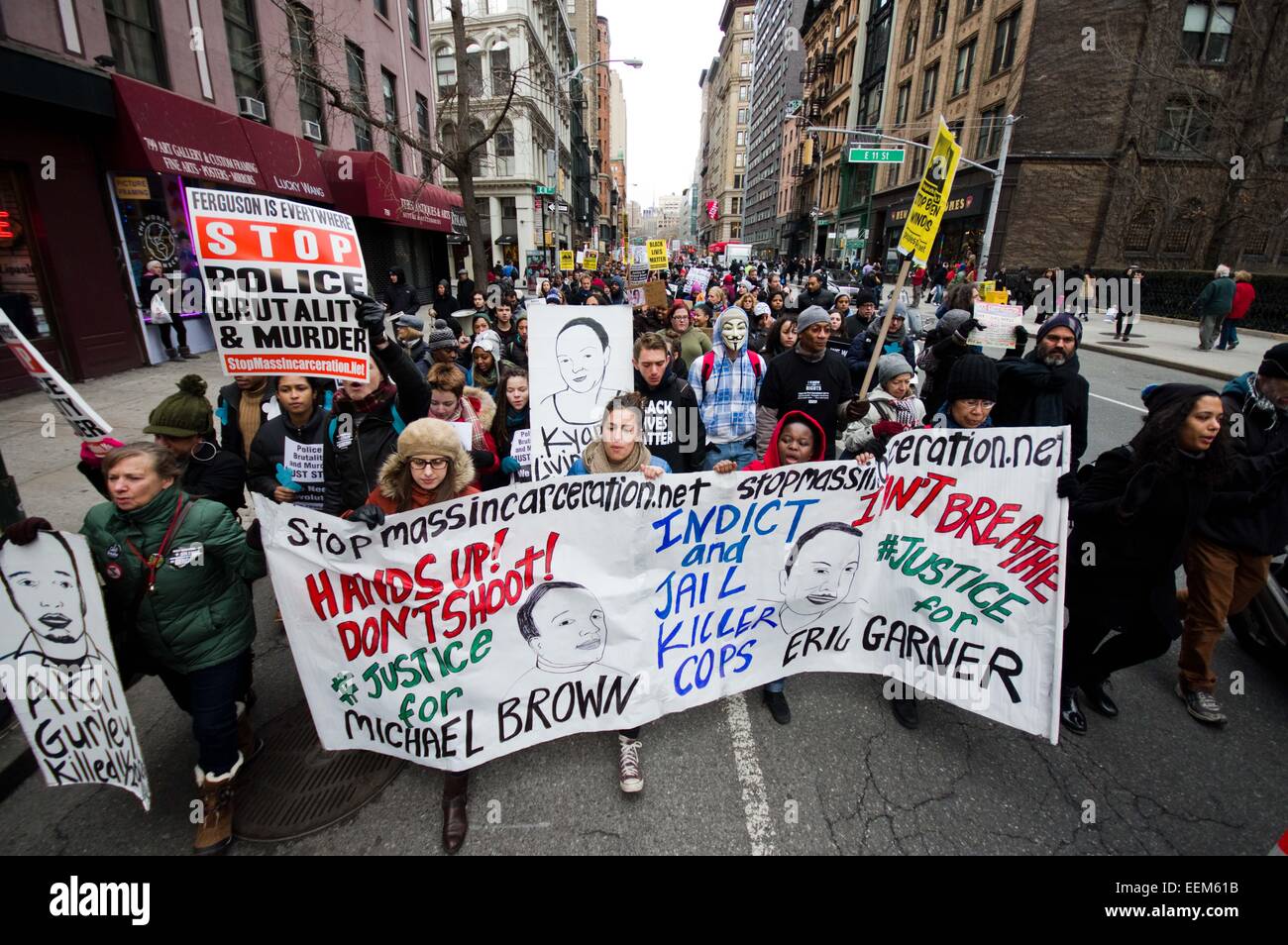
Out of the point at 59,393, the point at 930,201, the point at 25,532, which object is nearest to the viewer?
the point at 25,532

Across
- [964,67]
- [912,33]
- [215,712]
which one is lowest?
[215,712]

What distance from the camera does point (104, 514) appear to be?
2469mm

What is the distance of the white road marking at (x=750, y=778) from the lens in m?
2.62

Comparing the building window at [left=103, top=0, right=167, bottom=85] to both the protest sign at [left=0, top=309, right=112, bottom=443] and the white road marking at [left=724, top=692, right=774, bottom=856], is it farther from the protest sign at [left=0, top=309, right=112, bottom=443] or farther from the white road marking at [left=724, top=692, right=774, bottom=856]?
the white road marking at [left=724, top=692, right=774, bottom=856]

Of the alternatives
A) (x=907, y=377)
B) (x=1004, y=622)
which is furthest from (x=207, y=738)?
(x=907, y=377)

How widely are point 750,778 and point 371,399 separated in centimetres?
310

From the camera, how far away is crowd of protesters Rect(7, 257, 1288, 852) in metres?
2.54

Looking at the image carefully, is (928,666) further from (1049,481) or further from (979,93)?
(979,93)

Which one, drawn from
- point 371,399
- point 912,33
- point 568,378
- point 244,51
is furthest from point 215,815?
point 912,33

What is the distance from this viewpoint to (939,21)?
3653 cm

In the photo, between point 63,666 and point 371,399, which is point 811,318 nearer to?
point 371,399

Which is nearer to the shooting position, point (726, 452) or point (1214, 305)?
point (726, 452)

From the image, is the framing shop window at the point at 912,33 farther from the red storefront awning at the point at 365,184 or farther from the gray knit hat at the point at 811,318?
the gray knit hat at the point at 811,318

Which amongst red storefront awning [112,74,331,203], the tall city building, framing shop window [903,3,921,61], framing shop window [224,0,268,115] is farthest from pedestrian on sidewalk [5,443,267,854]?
the tall city building
